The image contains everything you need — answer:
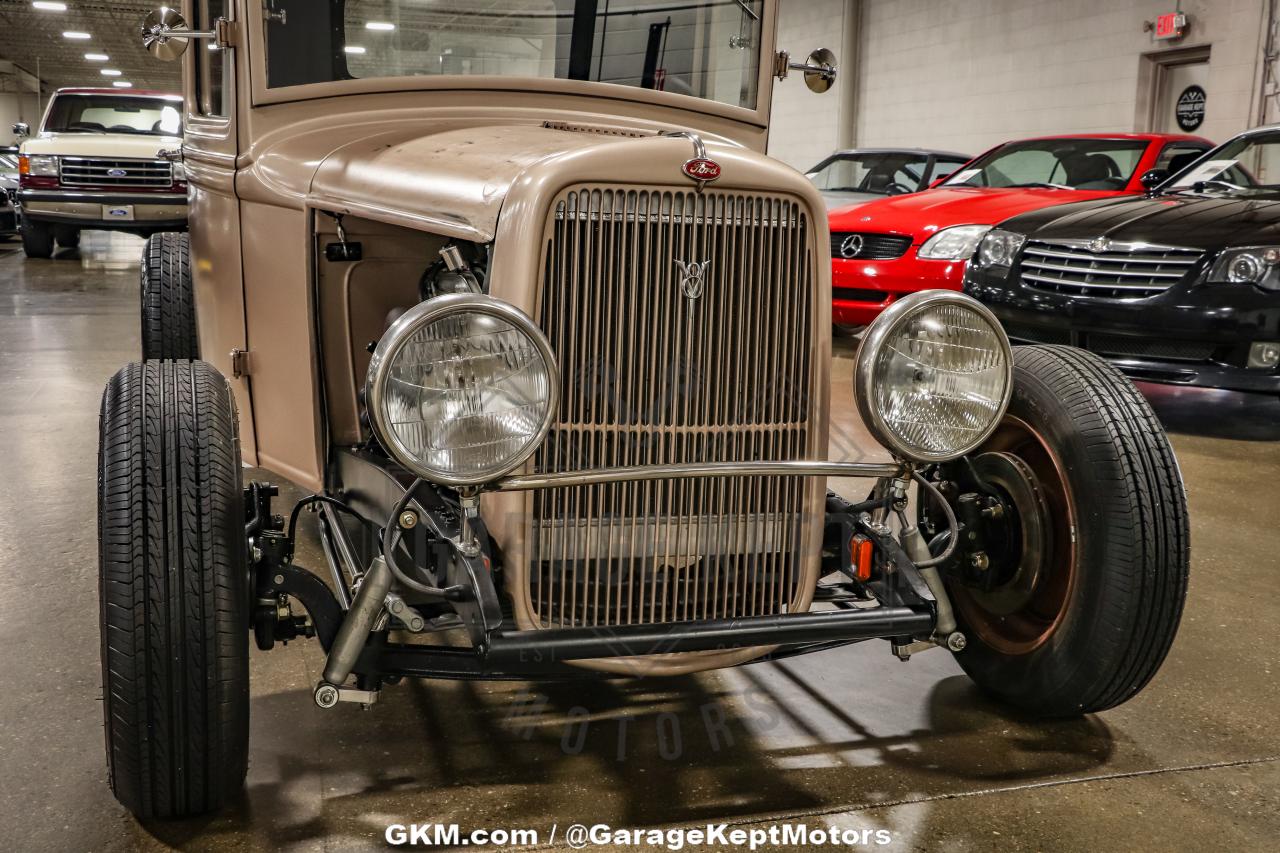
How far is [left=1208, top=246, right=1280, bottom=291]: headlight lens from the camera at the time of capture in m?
4.46

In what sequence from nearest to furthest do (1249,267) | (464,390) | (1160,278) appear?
(464,390) → (1249,267) → (1160,278)

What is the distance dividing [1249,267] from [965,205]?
2.17m

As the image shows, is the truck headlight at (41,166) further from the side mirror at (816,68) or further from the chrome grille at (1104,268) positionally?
the side mirror at (816,68)

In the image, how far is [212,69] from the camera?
3102 millimetres

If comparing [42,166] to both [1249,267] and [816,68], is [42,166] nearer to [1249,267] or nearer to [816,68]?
[816,68]

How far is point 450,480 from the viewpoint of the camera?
166cm

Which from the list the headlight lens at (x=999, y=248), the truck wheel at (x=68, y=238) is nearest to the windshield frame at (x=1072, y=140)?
the headlight lens at (x=999, y=248)

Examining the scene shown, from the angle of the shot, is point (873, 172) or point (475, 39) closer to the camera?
point (475, 39)

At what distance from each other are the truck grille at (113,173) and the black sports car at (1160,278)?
26.8 ft

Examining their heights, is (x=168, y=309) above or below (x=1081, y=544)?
above

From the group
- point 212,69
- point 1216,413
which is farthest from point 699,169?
point 1216,413

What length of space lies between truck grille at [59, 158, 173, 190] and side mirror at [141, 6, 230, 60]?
27.9 feet

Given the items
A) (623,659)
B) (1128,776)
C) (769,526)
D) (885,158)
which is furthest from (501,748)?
(885,158)
